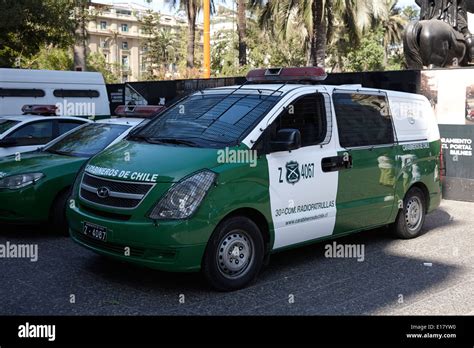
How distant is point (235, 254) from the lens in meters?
5.30

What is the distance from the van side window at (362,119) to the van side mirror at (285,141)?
927 millimetres

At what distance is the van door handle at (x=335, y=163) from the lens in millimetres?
6031

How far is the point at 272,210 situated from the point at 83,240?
183 cm

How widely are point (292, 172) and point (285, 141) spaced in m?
0.36

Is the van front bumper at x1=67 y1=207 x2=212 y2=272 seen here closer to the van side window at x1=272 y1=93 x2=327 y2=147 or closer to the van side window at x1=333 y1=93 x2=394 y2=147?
the van side window at x1=272 y1=93 x2=327 y2=147

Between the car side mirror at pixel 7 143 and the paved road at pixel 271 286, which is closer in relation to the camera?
the paved road at pixel 271 286

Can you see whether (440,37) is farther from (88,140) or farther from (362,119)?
(88,140)

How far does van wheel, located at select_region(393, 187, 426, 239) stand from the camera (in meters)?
7.43

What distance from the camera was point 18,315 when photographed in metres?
4.64

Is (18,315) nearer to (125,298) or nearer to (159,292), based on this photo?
(125,298)

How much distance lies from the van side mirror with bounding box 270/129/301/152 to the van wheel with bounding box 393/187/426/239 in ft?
8.19

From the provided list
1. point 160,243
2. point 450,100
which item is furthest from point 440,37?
point 160,243

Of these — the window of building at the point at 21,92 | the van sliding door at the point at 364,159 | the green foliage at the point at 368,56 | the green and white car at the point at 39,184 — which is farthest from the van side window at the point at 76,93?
the green foliage at the point at 368,56

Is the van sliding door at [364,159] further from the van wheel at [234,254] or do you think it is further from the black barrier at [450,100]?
the black barrier at [450,100]
